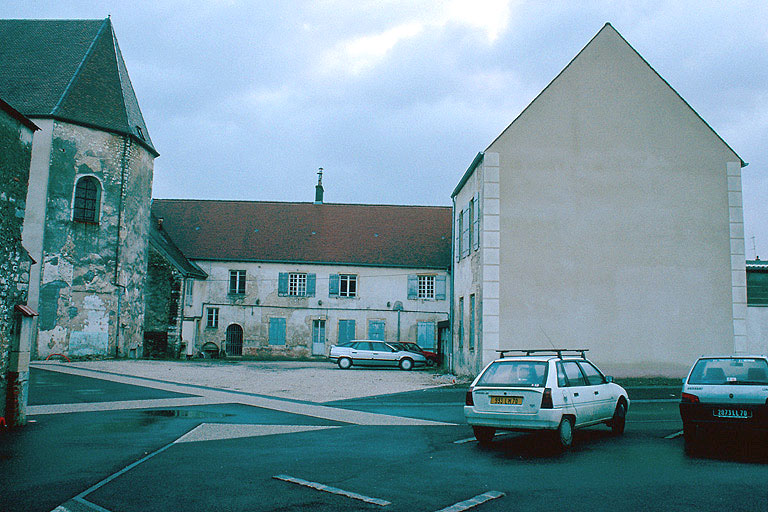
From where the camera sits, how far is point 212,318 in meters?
39.0

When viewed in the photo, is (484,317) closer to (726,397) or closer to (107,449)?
(726,397)

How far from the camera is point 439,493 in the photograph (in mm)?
6668

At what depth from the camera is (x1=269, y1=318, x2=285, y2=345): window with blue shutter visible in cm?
3881

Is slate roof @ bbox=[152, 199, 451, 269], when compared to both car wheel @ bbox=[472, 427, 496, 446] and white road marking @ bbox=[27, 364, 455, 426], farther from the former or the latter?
car wheel @ bbox=[472, 427, 496, 446]

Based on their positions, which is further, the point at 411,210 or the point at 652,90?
the point at 411,210

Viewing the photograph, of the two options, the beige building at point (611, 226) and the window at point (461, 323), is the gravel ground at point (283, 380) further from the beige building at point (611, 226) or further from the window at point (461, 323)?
the beige building at point (611, 226)

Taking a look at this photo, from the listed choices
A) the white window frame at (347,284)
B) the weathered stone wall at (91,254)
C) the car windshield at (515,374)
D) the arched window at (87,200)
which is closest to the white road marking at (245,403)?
the car windshield at (515,374)

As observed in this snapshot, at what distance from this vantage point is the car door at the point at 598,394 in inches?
410

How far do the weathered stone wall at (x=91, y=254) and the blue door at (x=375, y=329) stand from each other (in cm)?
1309

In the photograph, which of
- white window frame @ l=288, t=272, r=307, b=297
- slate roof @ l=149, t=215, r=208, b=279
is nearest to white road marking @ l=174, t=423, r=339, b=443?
slate roof @ l=149, t=215, r=208, b=279

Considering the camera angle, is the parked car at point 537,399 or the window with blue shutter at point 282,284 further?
the window with blue shutter at point 282,284

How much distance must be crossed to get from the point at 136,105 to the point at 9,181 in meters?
25.2

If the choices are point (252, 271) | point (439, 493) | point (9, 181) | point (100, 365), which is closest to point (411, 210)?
point (252, 271)

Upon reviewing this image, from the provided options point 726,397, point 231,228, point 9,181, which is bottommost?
point 726,397
